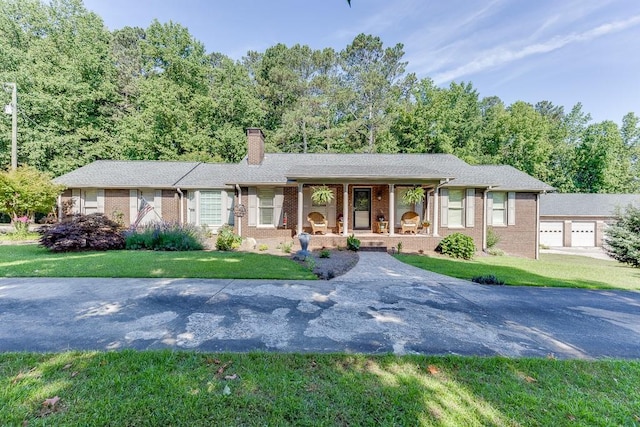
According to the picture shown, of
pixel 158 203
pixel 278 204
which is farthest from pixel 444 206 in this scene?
pixel 158 203

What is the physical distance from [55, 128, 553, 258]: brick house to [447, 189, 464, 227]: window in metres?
0.04

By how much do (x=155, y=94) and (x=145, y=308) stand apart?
24566 mm

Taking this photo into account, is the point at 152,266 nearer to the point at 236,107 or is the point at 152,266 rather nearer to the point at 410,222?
the point at 410,222

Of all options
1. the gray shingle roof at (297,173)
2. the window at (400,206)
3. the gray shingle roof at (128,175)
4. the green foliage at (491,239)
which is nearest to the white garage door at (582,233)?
the gray shingle roof at (297,173)

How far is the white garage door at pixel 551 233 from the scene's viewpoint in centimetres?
2139

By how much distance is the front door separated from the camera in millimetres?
14188

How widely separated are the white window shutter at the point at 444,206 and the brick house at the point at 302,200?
0.15ft

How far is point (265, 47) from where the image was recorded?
29.2 metres

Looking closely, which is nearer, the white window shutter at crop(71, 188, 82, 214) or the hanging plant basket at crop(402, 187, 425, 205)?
the hanging plant basket at crop(402, 187, 425, 205)

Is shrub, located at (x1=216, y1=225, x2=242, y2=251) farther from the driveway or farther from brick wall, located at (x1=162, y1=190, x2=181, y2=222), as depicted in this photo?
the driveway

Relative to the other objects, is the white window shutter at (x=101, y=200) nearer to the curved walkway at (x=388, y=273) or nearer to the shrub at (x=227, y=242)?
the shrub at (x=227, y=242)

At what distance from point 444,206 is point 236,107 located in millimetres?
21364

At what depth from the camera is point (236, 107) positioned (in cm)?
2648

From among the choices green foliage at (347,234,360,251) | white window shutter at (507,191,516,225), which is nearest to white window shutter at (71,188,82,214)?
green foliage at (347,234,360,251)
